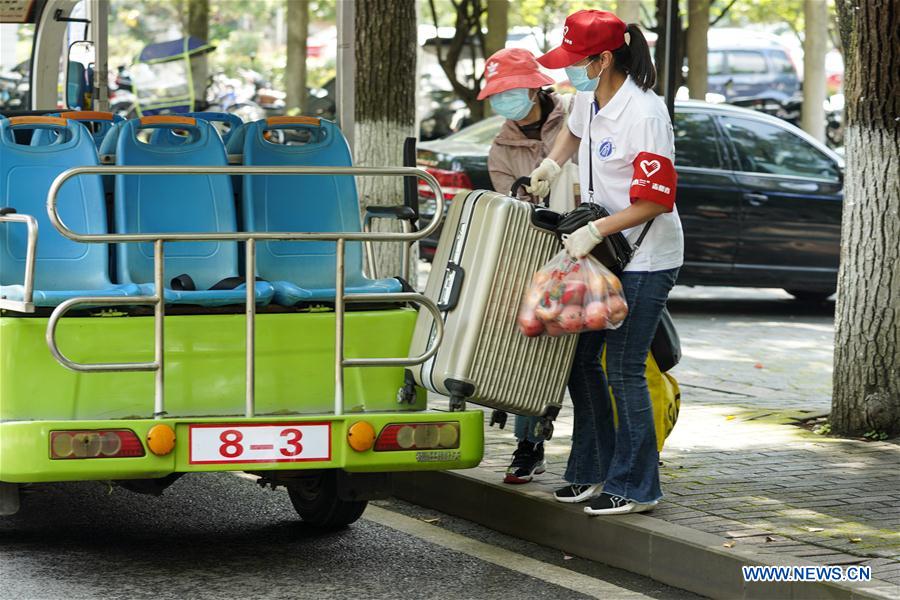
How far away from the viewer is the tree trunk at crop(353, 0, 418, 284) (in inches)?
357

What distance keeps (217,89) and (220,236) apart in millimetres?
22669

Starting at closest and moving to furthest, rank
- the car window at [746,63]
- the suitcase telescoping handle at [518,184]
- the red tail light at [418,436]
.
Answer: the red tail light at [418,436] < the suitcase telescoping handle at [518,184] < the car window at [746,63]

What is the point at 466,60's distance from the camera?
35.5m

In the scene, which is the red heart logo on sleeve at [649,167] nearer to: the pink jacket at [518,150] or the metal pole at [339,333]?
the pink jacket at [518,150]

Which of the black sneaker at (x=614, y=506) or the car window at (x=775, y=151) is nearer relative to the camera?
the black sneaker at (x=614, y=506)

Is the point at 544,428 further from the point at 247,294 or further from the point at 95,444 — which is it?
the point at 95,444

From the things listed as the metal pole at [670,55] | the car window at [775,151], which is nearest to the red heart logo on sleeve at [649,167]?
the metal pole at [670,55]

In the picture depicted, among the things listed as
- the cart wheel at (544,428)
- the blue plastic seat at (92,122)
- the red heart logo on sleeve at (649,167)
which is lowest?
the cart wheel at (544,428)

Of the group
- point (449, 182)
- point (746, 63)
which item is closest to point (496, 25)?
point (449, 182)

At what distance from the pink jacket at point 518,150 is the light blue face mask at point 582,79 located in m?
0.58

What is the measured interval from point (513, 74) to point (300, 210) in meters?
1.02

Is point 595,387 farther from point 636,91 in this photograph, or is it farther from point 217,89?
point 217,89

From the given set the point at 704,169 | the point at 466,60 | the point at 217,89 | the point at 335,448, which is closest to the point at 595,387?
the point at 335,448

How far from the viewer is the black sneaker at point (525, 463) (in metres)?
6.40
